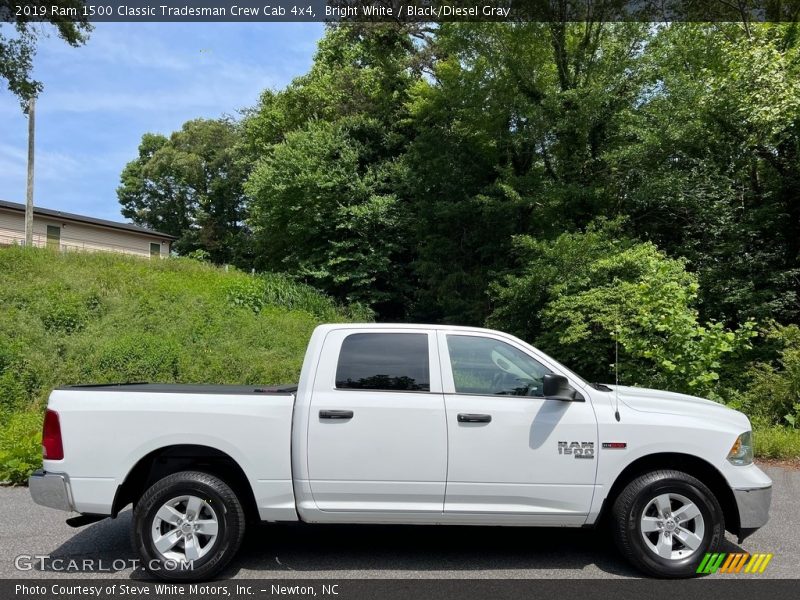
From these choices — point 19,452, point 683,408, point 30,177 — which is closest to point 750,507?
point 683,408

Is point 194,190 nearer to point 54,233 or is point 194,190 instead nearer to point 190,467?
point 54,233

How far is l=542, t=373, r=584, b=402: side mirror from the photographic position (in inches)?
183

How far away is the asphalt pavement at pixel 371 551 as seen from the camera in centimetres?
476

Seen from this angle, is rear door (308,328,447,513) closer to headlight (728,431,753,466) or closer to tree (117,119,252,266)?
headlight (728,431,753,466)

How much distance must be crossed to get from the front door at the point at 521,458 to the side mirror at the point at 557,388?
6 centimetres

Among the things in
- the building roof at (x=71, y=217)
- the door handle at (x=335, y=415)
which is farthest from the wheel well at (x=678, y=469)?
the building roof at (x=71, y=217)

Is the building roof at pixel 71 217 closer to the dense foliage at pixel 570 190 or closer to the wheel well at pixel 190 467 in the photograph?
the dense foliage at pixel 570 190

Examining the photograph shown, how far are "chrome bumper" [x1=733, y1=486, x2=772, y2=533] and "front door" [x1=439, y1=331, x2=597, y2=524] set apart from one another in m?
1.11

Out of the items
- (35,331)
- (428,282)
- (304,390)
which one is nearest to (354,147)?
(428,282)

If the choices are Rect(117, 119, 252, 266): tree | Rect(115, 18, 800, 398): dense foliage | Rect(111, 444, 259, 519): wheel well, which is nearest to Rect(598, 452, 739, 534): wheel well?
Rect(111, 444, 259, 519): wheel well

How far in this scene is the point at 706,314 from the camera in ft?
52.2

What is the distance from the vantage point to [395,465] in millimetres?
4660

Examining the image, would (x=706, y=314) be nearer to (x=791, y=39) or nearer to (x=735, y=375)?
(x=735, y=375)

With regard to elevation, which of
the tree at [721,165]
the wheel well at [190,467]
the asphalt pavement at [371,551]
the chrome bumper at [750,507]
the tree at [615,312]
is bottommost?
the asphalt pavement at [371,551]
